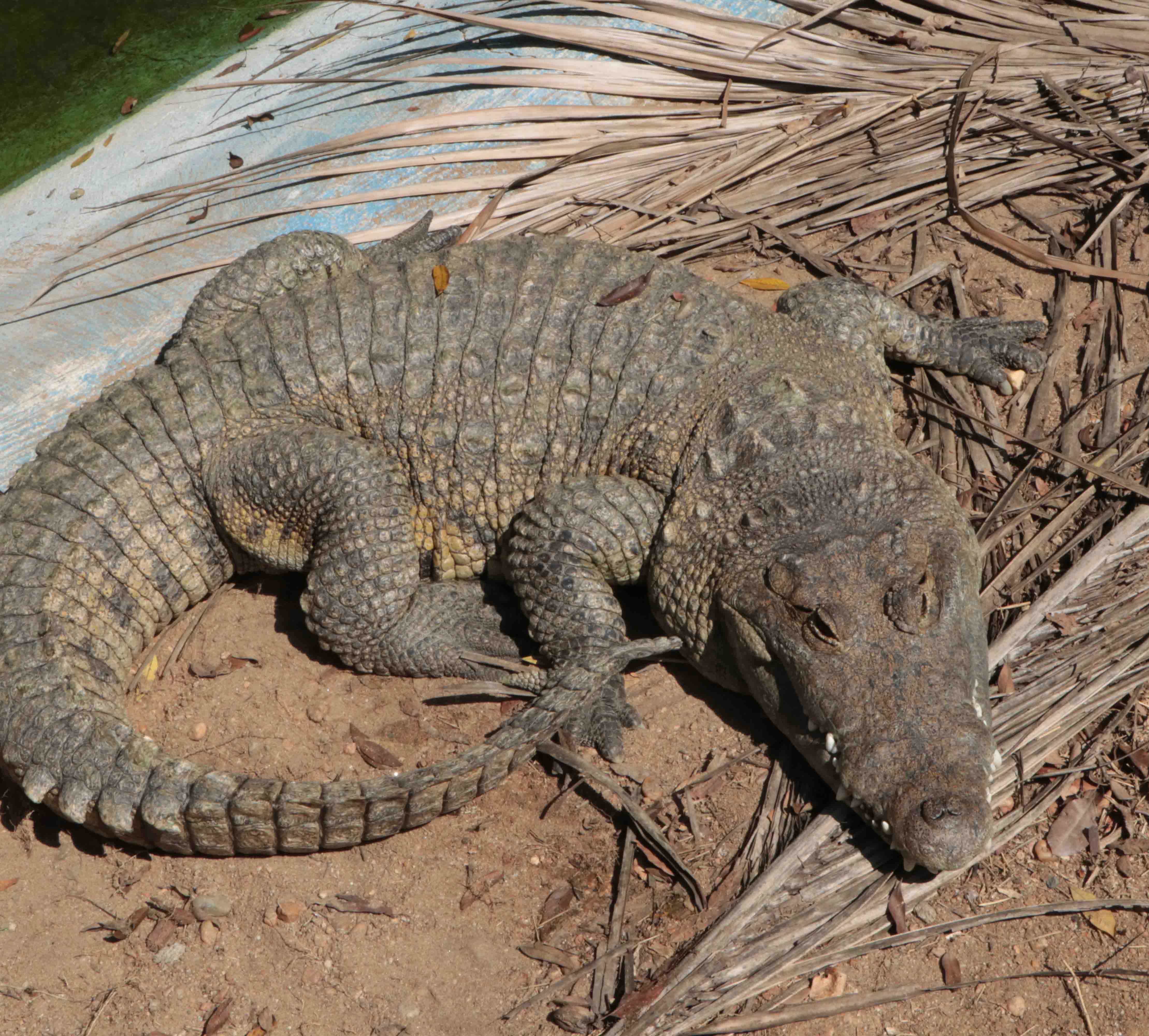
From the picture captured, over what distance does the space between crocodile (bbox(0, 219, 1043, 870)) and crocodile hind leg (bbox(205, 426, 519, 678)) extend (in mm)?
11

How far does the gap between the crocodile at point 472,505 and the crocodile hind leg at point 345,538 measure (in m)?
0.01

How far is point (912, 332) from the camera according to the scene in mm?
4211

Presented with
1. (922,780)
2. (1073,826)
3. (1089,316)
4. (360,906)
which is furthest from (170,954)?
(1089,316)

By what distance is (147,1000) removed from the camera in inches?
126

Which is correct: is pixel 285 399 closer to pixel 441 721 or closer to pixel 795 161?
pixel 441 721

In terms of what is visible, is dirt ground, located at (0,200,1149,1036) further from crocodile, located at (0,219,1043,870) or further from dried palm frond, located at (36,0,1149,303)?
dried palm frond, located at (36,0,1149,303)

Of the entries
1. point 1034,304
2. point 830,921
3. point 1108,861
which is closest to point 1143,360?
point 1034,304

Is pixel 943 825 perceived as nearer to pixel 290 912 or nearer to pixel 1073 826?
pixel 1073 826

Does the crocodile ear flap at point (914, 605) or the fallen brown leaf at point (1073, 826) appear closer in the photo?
the crocodile ear flap at point (914, 605)

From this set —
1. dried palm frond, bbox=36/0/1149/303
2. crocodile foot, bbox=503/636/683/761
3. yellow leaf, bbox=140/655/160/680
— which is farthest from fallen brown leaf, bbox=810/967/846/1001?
dried palm frond, bbox=36/0/1149/303

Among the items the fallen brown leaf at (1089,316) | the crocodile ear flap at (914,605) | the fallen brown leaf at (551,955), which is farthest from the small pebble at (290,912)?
the fallen brown leaf at (1089,316)

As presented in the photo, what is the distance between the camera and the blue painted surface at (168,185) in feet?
14.9

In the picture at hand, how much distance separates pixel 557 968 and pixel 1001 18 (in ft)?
Result: 14.6

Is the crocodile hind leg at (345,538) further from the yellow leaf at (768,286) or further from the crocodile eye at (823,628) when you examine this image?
the yellow leaf at (768,286)
